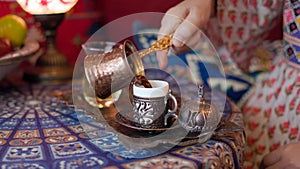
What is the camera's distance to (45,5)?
116 cm

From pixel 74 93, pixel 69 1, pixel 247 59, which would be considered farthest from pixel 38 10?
pixel 247 59

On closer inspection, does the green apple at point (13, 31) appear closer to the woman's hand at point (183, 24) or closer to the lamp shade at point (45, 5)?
the lamp shade at point (45, 5)

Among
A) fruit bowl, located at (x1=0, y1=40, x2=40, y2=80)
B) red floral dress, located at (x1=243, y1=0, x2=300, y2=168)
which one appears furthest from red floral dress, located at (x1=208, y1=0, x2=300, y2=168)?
fruit bowl, located at (x1=0, y1=40, x2=40, y2=80)

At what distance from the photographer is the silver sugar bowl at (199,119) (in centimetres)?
88

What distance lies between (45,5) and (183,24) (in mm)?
381

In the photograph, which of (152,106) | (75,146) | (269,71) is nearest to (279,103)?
(269,71)

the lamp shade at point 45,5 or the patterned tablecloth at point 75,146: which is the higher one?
the lamp shade at point 45,5

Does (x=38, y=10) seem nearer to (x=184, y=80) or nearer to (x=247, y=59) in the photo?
(x=184, y=80)

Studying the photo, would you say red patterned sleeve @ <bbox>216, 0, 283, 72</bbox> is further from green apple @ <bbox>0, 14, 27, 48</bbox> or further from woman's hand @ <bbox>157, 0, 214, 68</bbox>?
green apple @ <bbox>0, 14, 27, 48</bbox>

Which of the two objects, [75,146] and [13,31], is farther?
[13,31]

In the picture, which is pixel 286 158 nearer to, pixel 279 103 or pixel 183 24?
pixel 279 103

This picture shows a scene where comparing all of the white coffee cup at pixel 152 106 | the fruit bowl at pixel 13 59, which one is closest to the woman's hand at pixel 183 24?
the white coffee cup at pixel 152 106

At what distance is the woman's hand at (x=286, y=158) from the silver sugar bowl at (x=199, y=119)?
0.73ft

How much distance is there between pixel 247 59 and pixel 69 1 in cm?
66
